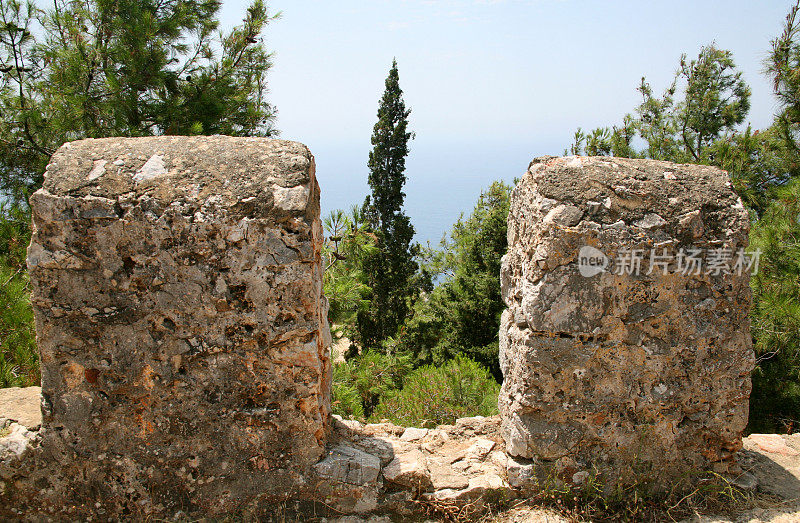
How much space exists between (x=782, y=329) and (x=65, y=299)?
6631mm

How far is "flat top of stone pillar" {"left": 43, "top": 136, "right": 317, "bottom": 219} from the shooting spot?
8.98ft

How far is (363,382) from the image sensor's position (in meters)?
6.14

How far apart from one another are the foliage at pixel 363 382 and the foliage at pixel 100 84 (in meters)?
3.03

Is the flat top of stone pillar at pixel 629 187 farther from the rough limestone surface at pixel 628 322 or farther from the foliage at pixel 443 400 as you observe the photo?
the foliage at pixel 443 400

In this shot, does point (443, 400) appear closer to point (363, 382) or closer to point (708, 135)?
point (363, 382)

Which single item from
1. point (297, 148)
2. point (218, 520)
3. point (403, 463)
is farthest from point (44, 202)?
point (403, 463)

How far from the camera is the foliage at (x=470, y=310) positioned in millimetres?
9680

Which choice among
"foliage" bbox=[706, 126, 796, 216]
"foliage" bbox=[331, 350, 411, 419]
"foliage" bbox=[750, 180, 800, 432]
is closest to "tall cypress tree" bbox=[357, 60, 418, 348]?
"foliage" bbox=[331, 350, 411, 419]

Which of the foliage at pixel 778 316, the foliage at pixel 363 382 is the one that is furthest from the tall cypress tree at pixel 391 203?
the foliage at pixel 778 316

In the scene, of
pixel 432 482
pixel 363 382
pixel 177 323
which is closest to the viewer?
pixel 177 323

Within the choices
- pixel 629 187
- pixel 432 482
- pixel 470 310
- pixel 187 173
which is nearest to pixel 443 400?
pixel 432 482

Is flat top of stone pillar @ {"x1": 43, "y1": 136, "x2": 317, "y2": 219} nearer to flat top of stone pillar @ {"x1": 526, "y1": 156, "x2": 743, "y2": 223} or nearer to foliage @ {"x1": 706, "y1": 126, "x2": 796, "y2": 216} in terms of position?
flat top of stone pillar @ {"x1": 526, "y1": 156, "x2": 743, "y2": 223}

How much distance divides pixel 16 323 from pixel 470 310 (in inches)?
266

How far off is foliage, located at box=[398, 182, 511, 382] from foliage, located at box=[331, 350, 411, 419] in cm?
245
